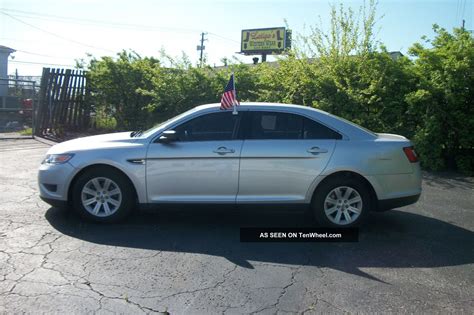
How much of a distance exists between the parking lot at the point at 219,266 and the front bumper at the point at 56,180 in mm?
337

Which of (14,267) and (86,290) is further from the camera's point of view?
(14,267)

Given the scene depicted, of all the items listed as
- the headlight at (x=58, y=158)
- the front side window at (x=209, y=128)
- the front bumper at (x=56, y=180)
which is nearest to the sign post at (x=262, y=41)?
the front side window at (x=209, y=128)

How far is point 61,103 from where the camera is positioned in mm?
13844

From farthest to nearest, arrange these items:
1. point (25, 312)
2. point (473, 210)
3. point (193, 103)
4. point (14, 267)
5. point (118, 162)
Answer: point (193, 103) < point (473, 210) < point (118, 162) < point (14, 267) < point (25, 312)

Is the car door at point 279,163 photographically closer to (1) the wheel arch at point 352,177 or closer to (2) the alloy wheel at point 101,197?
(1) the wheel arch at point 352,177

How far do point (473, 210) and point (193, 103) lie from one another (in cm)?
→ 826

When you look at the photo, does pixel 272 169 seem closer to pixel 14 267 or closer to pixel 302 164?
pixel 302 164

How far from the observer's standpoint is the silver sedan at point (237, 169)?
516cm

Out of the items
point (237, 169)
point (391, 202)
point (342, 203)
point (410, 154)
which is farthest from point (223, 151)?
point (410, 154)

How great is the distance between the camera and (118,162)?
515 cm

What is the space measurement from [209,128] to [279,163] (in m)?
0.99

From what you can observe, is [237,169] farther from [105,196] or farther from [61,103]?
[61,103]

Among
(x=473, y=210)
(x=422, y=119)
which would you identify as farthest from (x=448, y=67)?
(x=473, y=210)

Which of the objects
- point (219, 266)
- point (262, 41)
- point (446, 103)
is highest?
point (262, 41)
